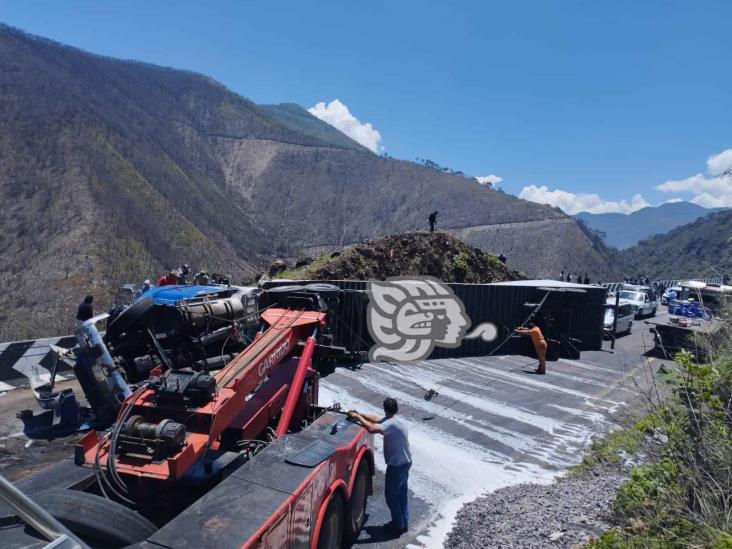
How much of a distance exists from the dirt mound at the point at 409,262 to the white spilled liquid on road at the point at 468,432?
5.79 meters

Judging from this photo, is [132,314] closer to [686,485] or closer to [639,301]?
[686,485]

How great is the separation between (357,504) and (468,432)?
426cm

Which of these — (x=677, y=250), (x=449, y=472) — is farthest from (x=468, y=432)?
(x=677, y=250)

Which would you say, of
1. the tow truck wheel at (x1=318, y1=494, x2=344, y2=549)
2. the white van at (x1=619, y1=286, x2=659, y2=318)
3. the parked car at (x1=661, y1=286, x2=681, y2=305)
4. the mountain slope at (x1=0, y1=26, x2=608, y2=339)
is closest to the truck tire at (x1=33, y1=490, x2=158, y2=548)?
the tow truck wheel at (x1=318, y1=494, x2=344, y2=549)

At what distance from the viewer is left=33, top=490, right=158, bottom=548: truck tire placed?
3.19 m

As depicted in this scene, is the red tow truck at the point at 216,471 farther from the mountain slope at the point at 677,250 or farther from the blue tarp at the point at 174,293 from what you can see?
the mountain slope at the point at 677,250

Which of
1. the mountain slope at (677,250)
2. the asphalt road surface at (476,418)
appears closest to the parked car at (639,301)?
the asphalt road surface at (476,418)

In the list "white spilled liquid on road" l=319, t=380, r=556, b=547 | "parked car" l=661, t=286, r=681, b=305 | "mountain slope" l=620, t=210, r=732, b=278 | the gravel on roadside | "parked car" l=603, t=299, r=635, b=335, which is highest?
"mountain slope" l=620, t=210, r=732, b=278

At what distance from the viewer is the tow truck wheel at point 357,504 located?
17.2 ft

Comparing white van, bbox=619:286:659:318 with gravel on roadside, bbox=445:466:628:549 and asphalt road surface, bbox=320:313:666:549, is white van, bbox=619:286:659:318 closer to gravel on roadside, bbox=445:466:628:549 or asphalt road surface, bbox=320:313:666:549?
asphalt road surface, bbox=320:313:666:549

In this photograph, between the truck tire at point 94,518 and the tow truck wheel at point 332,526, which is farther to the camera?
the tow truck wheel at point 332,526

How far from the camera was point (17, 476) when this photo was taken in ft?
21.8

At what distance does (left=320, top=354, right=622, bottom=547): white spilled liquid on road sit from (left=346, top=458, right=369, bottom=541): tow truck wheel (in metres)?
0.71

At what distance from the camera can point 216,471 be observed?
14.4 ft
